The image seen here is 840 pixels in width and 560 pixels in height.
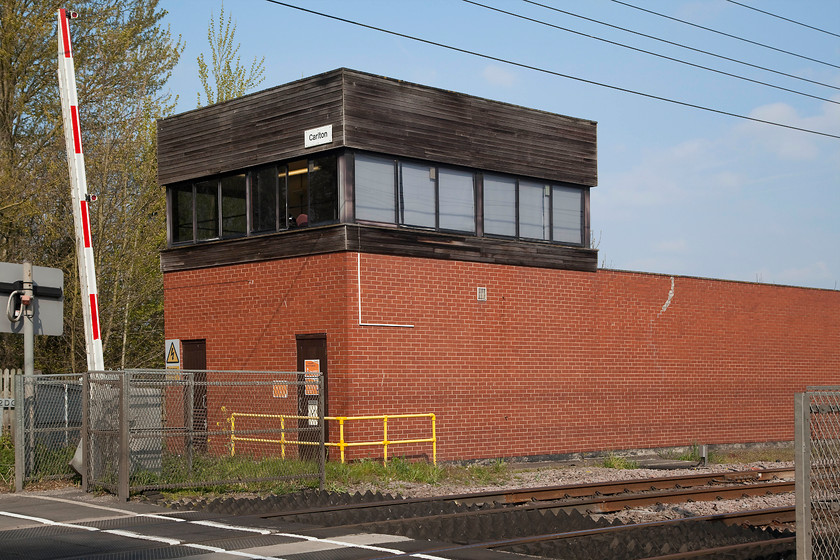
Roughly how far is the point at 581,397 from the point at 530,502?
881cm

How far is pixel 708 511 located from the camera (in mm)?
14844

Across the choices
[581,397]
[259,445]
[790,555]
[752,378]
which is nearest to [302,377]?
[259,445]

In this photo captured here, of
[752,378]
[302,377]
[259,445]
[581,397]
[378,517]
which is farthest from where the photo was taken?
[752,378]

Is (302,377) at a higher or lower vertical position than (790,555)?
higher

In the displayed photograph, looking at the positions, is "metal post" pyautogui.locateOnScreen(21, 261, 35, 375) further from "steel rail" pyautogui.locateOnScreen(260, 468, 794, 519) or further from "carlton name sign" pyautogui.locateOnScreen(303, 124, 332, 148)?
"carlton name sign" pyautogui.locateOnScreen(303, 124, 332, 148)

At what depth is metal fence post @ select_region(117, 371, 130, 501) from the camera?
1401 cm

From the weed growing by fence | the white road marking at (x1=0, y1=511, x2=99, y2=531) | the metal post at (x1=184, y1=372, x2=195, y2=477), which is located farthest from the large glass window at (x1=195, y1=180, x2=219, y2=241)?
the white road marking at (x1=0, y1=511, x2=99, y2=531)

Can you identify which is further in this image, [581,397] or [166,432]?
[581,397]

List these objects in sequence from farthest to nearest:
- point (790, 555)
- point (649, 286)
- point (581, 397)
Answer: point (649, 286) → point (581, 397) → point (790, 555)

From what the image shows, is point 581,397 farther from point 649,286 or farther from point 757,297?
point 757,297

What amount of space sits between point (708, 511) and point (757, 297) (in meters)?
14.7

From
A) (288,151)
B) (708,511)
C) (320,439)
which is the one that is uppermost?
(288,151)

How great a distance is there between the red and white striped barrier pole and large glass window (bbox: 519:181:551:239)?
10.3 meters

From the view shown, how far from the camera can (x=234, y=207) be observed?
22.4 m
